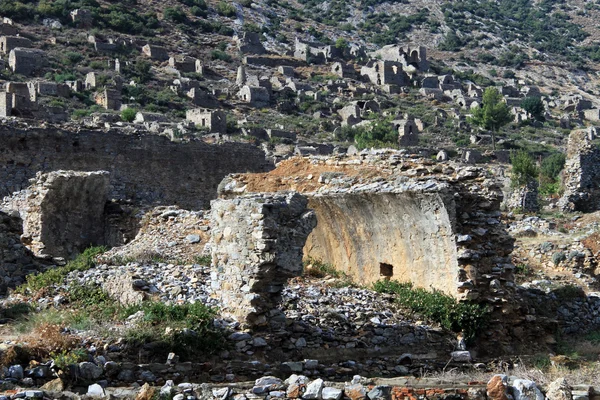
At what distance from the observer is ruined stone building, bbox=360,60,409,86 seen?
90.8 m

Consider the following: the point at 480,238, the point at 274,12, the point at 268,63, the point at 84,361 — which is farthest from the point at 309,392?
the point at 274,12

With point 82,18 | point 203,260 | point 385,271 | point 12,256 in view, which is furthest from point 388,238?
point 82,18

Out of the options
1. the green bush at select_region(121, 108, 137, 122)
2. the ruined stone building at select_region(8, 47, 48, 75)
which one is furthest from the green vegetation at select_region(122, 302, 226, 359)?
the ruined stone building at select_region(8, 47, 48, 75)

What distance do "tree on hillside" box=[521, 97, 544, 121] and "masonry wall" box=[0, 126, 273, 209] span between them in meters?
65.3

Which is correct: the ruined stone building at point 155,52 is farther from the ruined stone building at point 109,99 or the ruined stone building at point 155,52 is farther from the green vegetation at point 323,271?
the green vegetation at point 323,271

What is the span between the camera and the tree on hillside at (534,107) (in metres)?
88.1

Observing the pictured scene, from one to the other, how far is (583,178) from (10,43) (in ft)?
161

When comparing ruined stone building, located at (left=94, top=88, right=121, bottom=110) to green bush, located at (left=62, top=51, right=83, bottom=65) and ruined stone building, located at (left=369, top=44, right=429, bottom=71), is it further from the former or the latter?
ruined stone building, located at (left=369, top=44, right=429, bottom=71)

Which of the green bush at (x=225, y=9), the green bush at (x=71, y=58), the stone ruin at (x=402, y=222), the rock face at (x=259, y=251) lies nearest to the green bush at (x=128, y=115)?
the green bush at (x=71, y=58)

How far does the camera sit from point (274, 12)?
399 ft

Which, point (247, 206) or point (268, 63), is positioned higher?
point (268, 63)

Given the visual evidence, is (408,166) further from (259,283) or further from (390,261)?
(259,283)

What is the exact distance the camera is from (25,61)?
6300 centimetres

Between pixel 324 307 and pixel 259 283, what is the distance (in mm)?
1391
